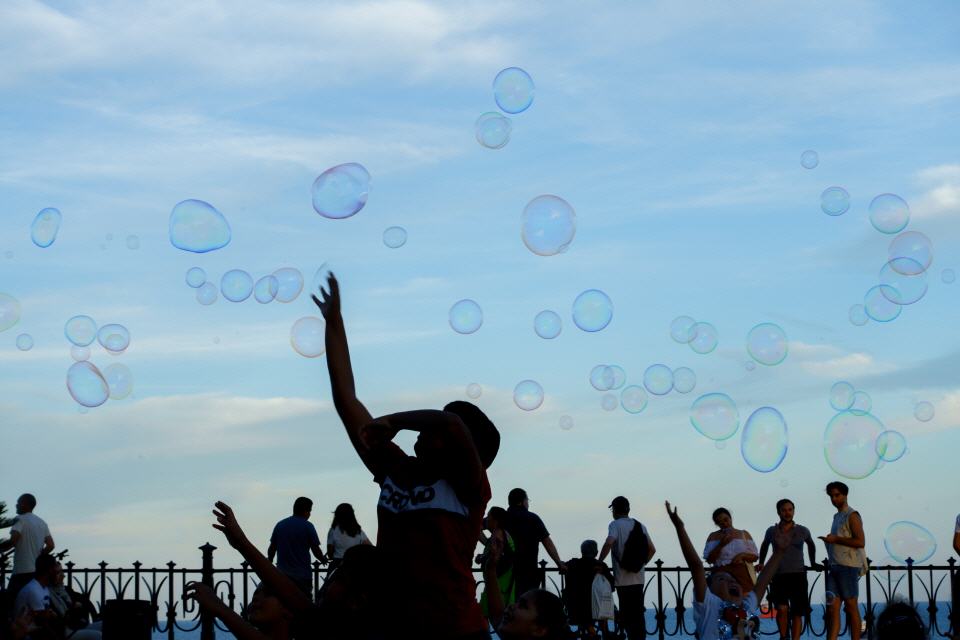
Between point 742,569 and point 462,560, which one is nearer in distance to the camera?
point 462,560

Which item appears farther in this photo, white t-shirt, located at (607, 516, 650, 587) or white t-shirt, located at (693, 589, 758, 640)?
white t-shirt, located at (607, 516, 650, 587)

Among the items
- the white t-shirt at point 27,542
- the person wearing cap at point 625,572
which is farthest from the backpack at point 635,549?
the white t-shirt at point 27,542

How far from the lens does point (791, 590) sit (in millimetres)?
14070

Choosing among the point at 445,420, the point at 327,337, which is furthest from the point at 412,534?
the point at 327,337

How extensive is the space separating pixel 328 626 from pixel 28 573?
10.6 meters

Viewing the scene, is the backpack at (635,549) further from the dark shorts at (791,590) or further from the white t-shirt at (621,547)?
the dark shorts at (791,590)

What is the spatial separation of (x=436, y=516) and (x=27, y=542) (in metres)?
10.7

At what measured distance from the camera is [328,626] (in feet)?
14.9

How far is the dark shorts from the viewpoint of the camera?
14.0 m

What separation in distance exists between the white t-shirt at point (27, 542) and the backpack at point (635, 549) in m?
6.38

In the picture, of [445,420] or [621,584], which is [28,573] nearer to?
[621,584]

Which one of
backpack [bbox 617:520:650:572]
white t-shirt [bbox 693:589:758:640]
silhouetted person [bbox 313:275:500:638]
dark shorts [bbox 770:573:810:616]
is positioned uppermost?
silhouetted person [bbox 313:275:500:638]

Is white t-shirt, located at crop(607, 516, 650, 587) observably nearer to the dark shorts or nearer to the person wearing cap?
the person wearing cap

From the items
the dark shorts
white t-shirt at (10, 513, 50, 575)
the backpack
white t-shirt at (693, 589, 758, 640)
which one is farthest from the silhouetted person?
white t-shirt at (10, 513, 50, 575)
